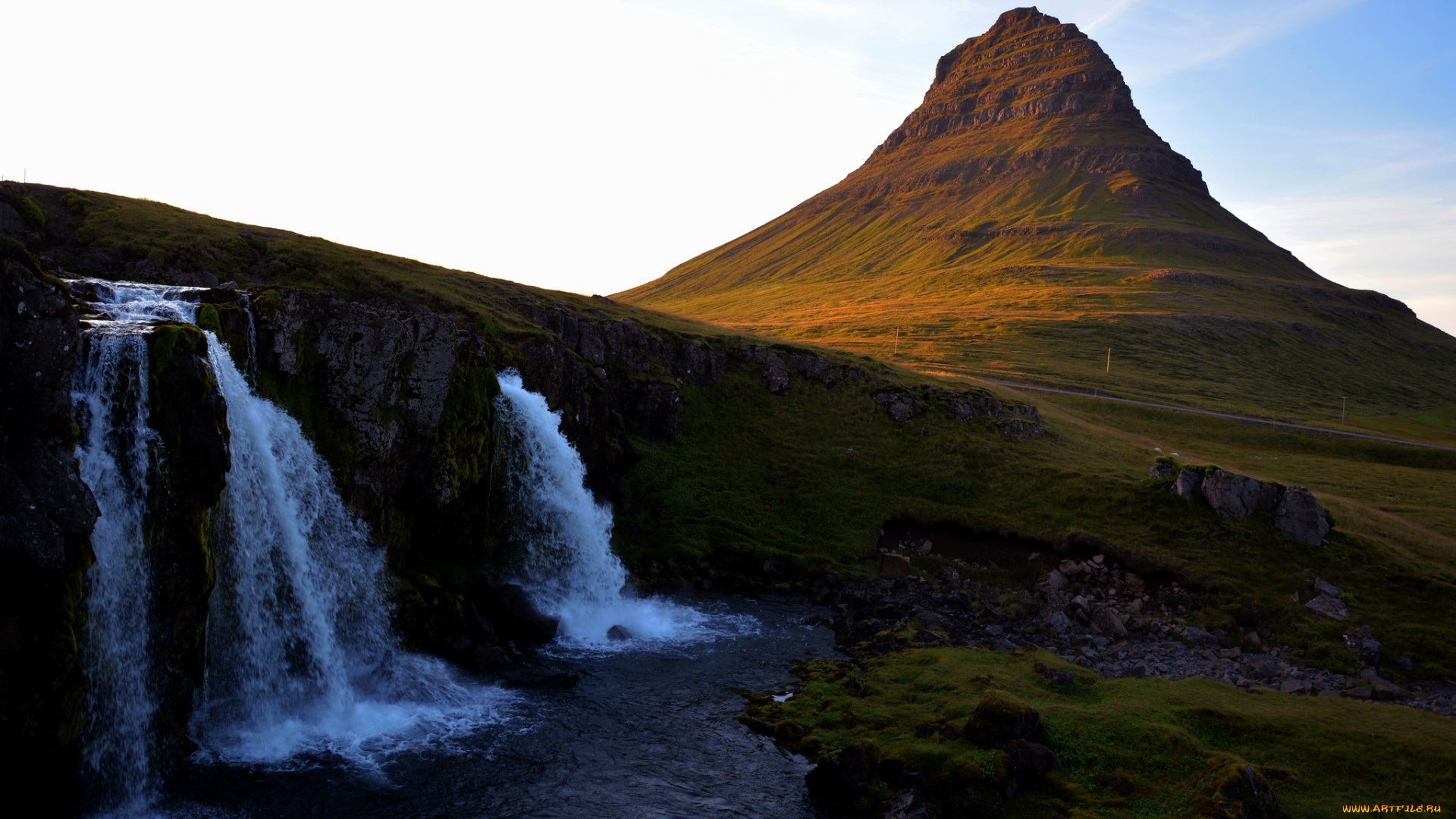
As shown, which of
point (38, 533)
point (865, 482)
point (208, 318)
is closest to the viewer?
point (38, 533)

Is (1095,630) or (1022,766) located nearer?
(1022,766)

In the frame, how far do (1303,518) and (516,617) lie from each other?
3949 centimetres

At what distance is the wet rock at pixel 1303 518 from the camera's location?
39594mm

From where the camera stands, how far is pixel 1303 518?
40031 millimetres

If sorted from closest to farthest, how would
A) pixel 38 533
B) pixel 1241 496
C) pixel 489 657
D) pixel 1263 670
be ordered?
pixel 38 533 < pixel 489 657 < pixel 1263 670 < pixel 1241 496

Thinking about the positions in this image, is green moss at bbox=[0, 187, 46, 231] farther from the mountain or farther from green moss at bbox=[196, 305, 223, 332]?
the mountain

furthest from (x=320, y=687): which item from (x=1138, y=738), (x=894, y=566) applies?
(x=894, y=566)

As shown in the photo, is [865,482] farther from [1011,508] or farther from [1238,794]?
[1238,794]

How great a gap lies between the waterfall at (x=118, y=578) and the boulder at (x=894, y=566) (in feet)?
107

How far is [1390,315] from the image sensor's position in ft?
550

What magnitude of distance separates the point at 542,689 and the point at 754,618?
12.3 metres

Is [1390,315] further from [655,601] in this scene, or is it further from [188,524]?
[188,524]

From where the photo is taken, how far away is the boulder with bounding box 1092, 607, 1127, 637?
35.1m

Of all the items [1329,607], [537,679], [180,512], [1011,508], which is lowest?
[537,679]
